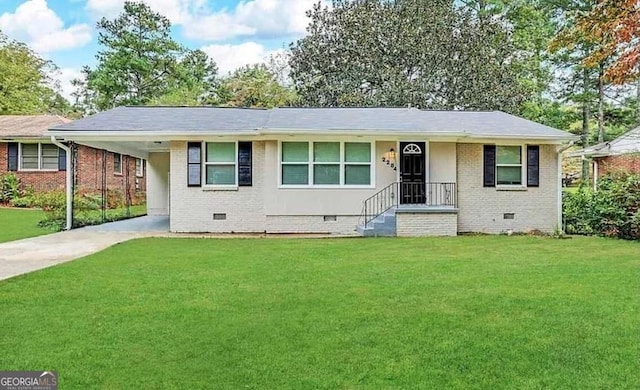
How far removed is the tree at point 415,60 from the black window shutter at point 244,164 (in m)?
13.0

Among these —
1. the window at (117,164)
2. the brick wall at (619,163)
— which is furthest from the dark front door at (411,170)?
the window at (117,164)

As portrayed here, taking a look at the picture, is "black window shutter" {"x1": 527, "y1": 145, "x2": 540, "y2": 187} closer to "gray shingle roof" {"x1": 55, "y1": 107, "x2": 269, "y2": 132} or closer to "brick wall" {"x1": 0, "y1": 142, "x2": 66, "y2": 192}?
"gray shingle roof" {"x1": 55, "y1": 107, "x2": 269, "y2": 132}

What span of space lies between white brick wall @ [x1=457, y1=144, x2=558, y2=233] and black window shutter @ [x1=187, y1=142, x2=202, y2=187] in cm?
693

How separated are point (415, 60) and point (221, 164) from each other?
15137mm

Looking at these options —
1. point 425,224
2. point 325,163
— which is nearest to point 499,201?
point 425,224

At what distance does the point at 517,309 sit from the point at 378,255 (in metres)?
4.38

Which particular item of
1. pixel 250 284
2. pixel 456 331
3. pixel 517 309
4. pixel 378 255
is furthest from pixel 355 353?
pixel 378 255

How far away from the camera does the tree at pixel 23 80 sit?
3609 centimetres

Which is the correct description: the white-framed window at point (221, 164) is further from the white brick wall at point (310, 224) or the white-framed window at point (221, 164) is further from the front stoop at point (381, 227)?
the front stoop at point (381, 227)

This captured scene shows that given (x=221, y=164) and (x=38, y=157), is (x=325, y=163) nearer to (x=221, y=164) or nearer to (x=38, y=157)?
(x=221, y=164)

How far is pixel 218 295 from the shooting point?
258 inches

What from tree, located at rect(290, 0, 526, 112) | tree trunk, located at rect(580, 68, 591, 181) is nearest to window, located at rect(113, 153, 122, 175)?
tree, located at rect(290, 0, 526, 112)

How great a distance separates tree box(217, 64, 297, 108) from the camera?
36375 millimetres

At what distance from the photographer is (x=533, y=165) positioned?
608 inches
